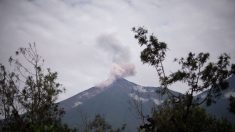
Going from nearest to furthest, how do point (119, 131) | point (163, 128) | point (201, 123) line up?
point (163, 128) < point (201, 123) < point (119, 131)

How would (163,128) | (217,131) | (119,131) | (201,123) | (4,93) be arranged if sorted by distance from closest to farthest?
1. (163,128)
2. (4,93)
3. (201,123)
4. (217,131)
5. (119,131)

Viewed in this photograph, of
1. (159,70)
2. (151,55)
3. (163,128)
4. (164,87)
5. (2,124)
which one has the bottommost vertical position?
(163,128)

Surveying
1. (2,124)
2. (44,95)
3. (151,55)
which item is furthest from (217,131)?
(2,124)

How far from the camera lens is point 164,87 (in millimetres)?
22516

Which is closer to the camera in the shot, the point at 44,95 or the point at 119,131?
the point at 44,95

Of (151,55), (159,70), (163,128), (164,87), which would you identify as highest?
(151,55)

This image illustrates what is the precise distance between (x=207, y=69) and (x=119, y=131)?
25136 millimetres

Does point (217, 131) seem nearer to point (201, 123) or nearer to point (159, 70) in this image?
point (201, 123)

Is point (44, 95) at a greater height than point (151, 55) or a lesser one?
lesser

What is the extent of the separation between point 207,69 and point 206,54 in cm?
132

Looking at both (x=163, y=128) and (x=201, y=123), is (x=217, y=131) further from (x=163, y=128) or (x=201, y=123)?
(x=163, y=128)

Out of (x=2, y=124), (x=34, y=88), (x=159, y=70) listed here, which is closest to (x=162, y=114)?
(x=159, y=70)

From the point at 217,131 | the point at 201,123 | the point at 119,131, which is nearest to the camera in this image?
the point at 201,123

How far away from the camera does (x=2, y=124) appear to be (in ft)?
78.3
